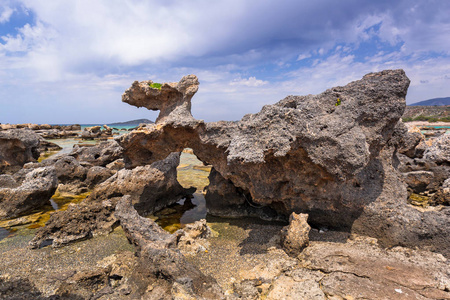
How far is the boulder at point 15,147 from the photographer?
1633cm

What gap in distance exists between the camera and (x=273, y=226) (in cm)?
910

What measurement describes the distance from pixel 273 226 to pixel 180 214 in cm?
452

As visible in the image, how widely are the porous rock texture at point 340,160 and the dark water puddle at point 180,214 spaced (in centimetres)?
324

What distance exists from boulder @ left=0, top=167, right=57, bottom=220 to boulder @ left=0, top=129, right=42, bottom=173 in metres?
7.47

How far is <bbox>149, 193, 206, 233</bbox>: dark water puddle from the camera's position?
1016cm

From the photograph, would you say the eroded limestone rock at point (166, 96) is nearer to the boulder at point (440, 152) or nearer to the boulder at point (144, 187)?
the boulder at point (144, 187)

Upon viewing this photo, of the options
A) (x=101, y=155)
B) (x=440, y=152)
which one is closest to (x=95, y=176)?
(x=101, y=155)

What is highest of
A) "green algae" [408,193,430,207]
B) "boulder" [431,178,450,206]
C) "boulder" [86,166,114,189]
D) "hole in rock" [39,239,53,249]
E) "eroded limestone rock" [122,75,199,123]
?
"eroded limestone rock" [122,75,199,123]

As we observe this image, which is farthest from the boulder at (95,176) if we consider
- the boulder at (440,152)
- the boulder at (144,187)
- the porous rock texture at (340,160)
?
the boulder at (440,152)

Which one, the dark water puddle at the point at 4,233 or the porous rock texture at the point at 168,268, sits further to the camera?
the dark water puddle at the point at 4,233

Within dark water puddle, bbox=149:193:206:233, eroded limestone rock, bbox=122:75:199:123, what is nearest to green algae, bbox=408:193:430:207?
dark water puddle, bbox=149:193:206:233

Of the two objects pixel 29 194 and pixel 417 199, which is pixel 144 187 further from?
pixel 417 199

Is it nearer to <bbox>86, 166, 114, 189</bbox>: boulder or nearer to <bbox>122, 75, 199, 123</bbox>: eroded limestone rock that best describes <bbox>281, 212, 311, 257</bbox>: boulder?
<bbox>122, 75, 199, 123</bbox>: eroded limestone rock

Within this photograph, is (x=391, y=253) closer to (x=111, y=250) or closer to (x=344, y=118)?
(x=344, y=118)
